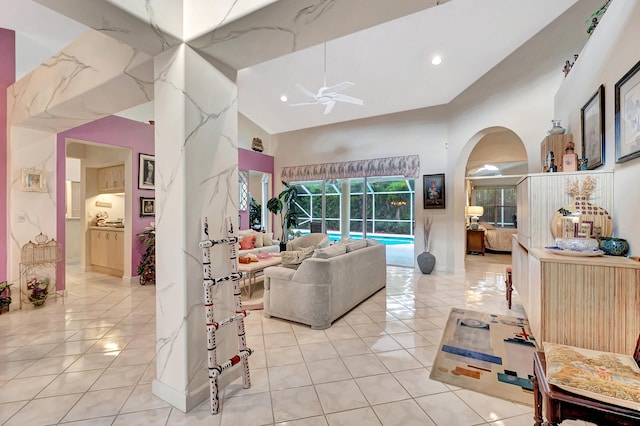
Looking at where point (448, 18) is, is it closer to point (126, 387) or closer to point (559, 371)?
point (559, 371)

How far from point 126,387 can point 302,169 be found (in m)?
A: 6.22

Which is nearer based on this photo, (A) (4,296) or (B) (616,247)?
(B) (616,247)

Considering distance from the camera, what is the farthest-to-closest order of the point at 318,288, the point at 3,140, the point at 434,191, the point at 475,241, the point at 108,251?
1. the point at 475,241
2. the point at 434,191
3. the point at 108,251
4. the point at 3,140
5. the point at 318,288

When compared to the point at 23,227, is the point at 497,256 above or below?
below

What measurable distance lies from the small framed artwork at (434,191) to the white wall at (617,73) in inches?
122

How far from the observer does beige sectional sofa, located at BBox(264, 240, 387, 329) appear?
3.09m

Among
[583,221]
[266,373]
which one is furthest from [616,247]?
[266,373]

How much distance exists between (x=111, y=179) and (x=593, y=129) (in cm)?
742

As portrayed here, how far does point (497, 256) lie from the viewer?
Result: 7562mm

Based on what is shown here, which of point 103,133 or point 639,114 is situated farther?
point 103,133

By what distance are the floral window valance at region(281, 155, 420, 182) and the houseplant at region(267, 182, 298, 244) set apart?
362mm

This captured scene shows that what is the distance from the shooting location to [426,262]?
565 centimetres

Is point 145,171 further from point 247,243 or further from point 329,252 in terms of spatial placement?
point 329,252

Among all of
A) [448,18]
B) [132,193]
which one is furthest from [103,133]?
[448,18]
